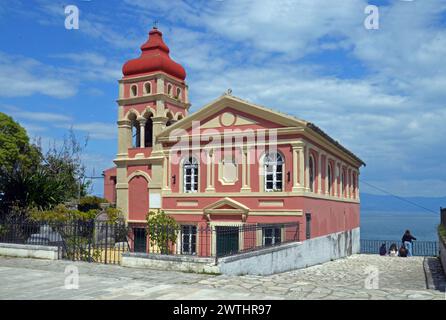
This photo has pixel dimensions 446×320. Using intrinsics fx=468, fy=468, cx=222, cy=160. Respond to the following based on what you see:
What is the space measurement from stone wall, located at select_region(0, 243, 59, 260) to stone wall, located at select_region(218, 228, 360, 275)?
6.24m

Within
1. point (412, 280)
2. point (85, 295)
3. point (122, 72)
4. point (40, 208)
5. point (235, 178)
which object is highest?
point (122, 72)

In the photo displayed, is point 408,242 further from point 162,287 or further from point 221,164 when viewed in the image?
point 162,287

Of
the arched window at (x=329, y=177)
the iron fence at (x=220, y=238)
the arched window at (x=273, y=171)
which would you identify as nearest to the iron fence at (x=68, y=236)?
the iron fence at (x=220, y=238)

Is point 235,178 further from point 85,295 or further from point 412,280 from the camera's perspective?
point 85,295


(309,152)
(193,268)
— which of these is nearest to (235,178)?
(309,152)

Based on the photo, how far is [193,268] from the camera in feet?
40.0

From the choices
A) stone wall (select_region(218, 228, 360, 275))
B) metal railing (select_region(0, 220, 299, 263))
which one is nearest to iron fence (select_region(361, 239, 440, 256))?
stone wall (select_region(218, 228, 360, 275))

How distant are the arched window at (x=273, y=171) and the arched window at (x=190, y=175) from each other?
147 inches

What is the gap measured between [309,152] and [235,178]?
3.60m

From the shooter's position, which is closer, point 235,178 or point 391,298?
point 391,298

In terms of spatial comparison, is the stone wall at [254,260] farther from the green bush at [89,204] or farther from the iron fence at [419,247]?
the green bush at [89,204]

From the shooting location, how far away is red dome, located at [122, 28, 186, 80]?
91.2ft

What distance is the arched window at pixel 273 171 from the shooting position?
816 inches
